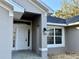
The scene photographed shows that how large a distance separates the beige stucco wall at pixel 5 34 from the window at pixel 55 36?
6610 millimetres

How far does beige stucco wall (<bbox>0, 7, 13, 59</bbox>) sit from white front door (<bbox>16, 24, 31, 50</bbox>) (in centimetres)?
483

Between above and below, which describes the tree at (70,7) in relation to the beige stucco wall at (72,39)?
above

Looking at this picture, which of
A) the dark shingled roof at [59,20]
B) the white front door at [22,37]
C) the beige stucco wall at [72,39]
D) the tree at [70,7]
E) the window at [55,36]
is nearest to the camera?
the white front door at [22,37]

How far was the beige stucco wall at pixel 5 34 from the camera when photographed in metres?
9.00

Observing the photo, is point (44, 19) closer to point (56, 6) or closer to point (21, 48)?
point (21, 48)

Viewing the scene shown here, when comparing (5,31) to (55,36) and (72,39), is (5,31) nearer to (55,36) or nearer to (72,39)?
(55,36)

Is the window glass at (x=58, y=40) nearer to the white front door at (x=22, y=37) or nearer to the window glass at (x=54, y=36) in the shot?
the window glass at (x=54, y=36)

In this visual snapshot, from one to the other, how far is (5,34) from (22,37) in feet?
17.3

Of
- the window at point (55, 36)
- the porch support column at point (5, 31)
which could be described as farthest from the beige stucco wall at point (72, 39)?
the porch support column at point (5, 31)

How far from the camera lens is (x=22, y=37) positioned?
47.0 feet

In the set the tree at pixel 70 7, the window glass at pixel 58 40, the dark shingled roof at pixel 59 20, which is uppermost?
the tree at pixel 70 7

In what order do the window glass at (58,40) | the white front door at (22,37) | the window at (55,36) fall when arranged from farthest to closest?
the window glass at (58,40)
the window at (55,36)
the white front door at (22,37)

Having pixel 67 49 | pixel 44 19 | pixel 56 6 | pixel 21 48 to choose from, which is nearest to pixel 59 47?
pixel 67 49

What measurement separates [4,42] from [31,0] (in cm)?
411
